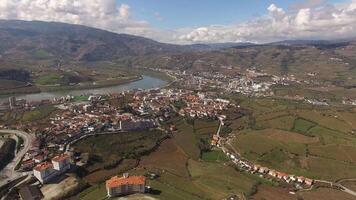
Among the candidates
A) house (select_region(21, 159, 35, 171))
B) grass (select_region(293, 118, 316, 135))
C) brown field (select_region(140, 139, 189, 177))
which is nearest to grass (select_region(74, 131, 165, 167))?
brown field (select_region(140, 139, 189, 177))

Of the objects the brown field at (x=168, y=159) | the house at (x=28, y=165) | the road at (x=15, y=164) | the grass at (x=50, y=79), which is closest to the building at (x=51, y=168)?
the house at (x=28, y=165)

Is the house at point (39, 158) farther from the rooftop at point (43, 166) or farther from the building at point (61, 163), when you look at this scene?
the building at point (61, 163)

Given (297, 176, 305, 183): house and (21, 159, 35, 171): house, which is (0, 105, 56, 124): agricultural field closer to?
(21, 159, 35, 171): house

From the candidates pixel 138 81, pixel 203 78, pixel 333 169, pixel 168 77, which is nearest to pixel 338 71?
pixel 203 78

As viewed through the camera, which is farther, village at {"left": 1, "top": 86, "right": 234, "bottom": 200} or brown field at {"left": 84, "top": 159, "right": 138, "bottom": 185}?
village at {"left": 1, "top": 86, "right": 234, "bottom": 200}

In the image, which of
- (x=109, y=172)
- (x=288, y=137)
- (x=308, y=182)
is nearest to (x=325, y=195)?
(x=308, y=182)

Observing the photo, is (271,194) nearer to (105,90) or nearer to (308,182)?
(308,182)
